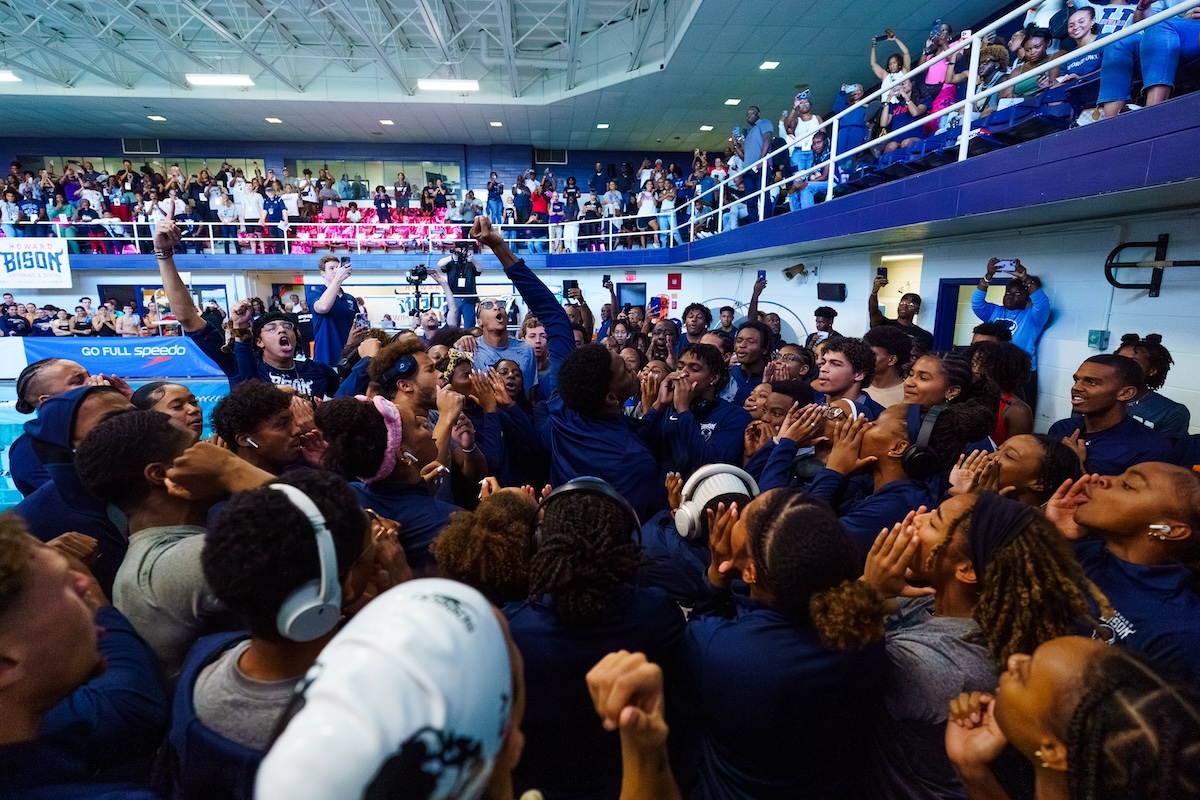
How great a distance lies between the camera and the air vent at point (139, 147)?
19688 mm

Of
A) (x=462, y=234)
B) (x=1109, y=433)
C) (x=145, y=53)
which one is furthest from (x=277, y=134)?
(x=1109, y=433)

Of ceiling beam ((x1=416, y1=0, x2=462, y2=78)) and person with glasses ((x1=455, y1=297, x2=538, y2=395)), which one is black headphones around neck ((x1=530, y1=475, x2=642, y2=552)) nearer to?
person with glasses ((x1=455, y1=297, x2=538, y2=395))

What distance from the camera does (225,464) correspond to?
1773mm

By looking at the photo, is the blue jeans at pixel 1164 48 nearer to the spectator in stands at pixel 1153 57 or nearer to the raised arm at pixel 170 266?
the spectator in stands at pixel 1153 57

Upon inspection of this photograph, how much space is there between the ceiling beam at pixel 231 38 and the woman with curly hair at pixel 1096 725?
52.3 feet

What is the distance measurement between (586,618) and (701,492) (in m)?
0.72

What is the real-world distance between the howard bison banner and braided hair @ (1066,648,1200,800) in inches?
796

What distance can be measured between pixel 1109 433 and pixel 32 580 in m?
4.33

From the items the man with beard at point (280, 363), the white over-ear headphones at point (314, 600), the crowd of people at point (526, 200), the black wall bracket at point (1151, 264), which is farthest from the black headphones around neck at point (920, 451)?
the crowd of people at point (526, 200)

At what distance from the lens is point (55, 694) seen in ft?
3.38

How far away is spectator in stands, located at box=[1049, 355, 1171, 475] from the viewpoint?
2877 millimetres

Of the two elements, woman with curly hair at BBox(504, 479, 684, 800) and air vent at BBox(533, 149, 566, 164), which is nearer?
woman with curly hair at BBox(504, 479, 684, 800)

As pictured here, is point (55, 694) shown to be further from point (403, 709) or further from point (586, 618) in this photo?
point (586, 618)

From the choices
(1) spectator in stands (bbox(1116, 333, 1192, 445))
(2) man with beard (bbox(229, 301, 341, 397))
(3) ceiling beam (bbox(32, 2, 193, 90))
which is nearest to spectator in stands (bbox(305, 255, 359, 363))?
(2) man with beard (bbox(229, 301, 341, 397))
